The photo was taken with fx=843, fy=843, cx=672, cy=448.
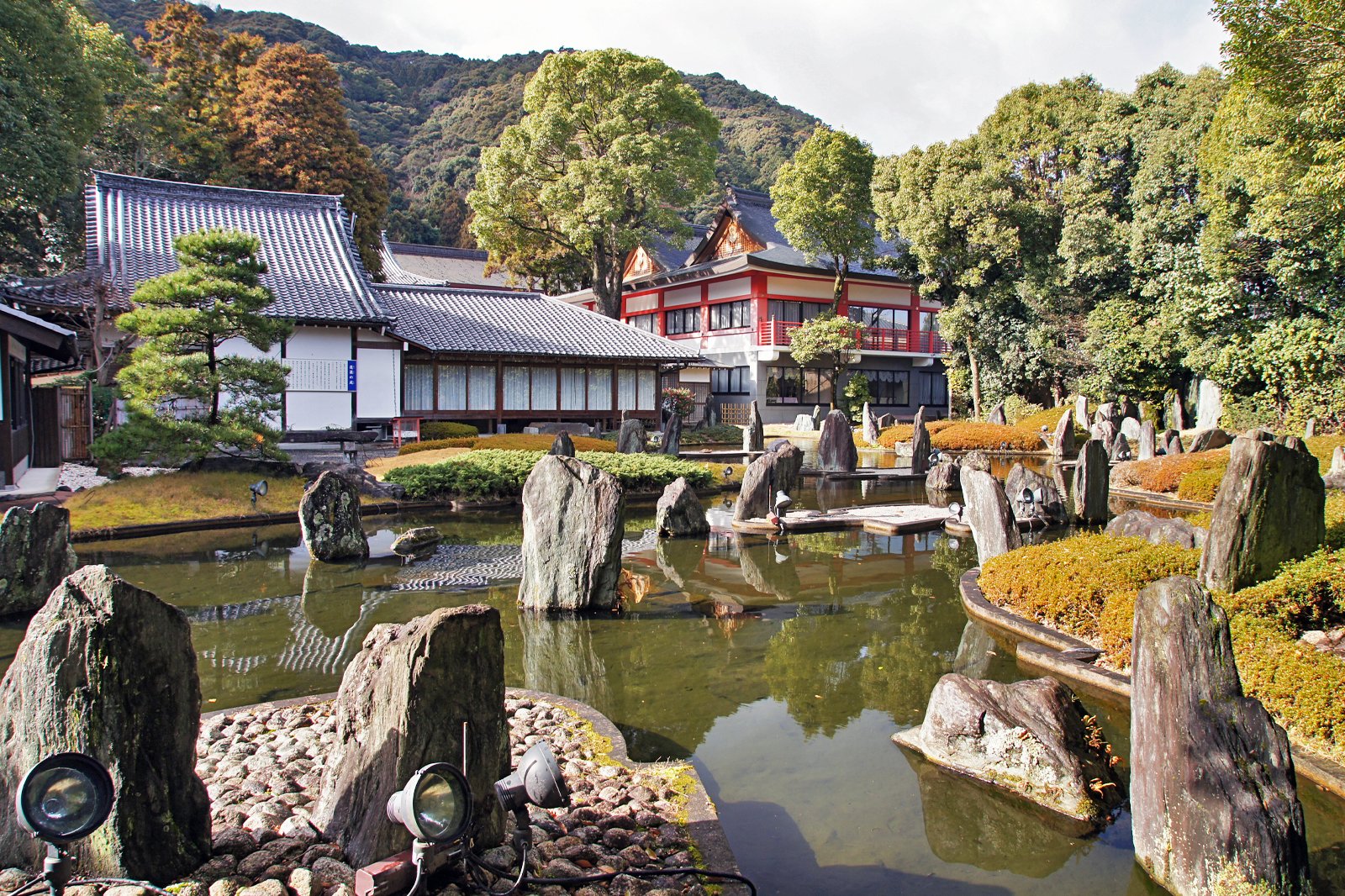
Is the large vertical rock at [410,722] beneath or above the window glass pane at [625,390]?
beneath

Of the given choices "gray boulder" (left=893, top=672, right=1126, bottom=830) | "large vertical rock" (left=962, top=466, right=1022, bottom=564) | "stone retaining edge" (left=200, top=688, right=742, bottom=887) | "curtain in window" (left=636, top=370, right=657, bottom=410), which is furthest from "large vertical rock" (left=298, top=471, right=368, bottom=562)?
"curtain in window" (left=636, top=370, right=657, bottom=410)

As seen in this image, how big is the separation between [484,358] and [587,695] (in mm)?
20908

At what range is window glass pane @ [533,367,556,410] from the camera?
90.1ft

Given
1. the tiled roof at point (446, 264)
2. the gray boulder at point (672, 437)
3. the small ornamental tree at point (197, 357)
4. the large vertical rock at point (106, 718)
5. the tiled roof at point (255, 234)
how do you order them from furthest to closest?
the tiled roof at point (446, 264)
the gray boulder at point (672, 437)
the tiled roof at point (255, 234)
the small ornamental tree at point (197, 357)
the large vertical rock at point (106, 718)

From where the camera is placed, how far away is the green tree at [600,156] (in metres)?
35.8

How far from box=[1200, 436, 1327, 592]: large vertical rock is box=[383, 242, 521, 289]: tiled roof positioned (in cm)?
4455

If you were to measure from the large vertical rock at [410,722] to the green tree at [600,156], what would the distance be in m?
33.5

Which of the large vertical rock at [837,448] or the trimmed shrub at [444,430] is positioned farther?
the trimmed shrub at [444,430]

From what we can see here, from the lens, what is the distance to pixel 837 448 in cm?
2152

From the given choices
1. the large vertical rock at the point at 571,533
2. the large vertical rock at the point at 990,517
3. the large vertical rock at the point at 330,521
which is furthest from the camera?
the large vertical rock at the point at 330,521

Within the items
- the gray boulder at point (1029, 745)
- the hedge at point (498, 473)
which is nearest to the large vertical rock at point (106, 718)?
the gray boulder at point (1029, 745)

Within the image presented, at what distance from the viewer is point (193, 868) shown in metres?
3.55

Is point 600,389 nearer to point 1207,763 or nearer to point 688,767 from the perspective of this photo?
point 688,767

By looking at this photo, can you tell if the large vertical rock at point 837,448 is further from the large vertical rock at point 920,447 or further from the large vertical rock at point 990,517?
the large vertical rock at point 990,517
